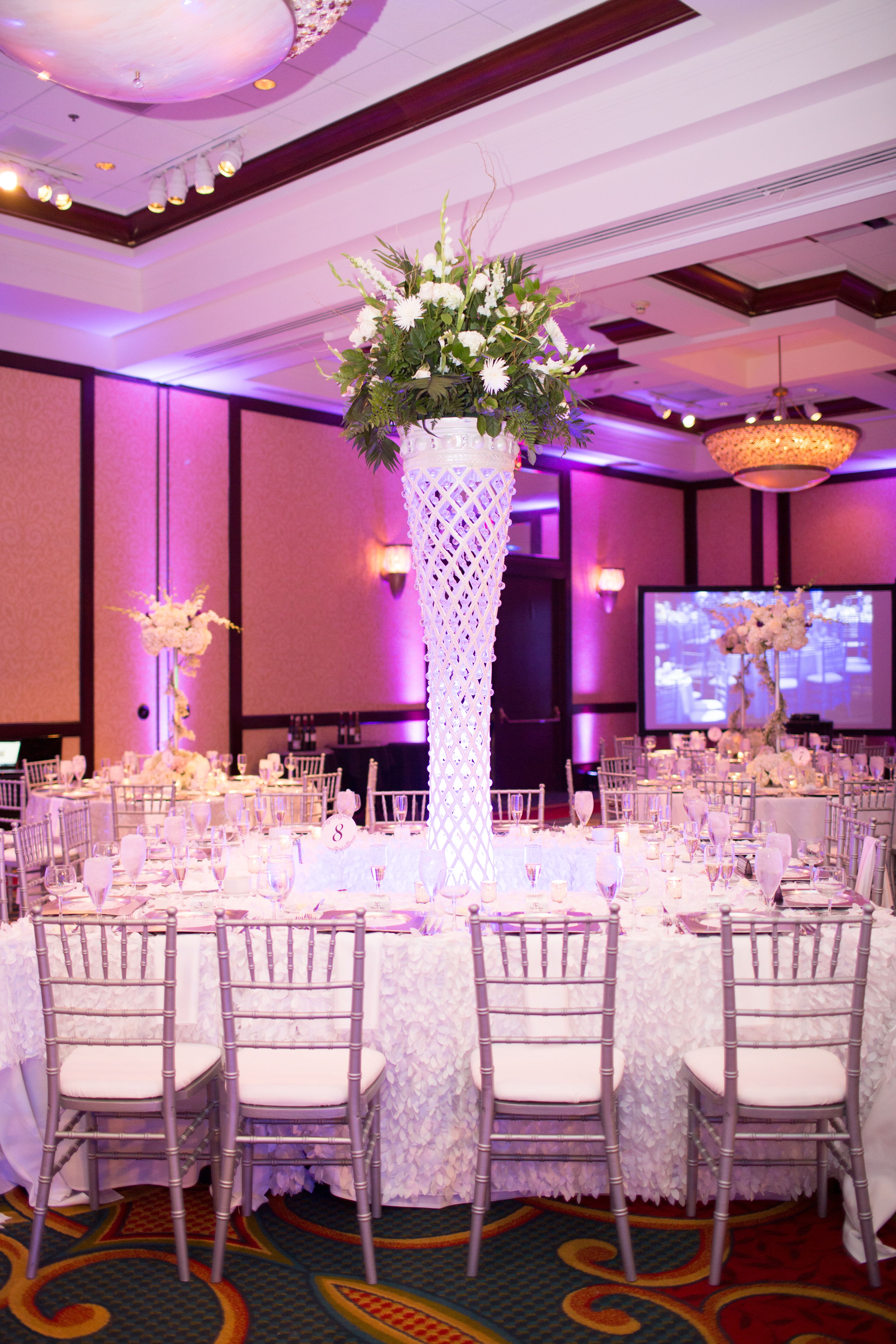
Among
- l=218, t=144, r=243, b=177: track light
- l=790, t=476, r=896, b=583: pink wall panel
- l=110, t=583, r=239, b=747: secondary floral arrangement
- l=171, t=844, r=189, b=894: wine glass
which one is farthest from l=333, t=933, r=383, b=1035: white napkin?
l=790, t=476, r=896, b=583: pink wall panel

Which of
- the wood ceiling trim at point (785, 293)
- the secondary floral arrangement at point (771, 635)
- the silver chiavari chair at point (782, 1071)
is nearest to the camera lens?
the silver chiavari chair at point (782, 1071)

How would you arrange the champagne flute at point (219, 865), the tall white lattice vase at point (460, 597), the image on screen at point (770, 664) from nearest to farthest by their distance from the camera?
the tall white lattice vase at point (460, 597)
the champagne flute at point (219, 865)
the image on screen at point (770, 664)

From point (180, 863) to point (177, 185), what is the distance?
4265 mm

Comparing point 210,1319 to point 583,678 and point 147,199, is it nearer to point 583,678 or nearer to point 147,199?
point 147,199

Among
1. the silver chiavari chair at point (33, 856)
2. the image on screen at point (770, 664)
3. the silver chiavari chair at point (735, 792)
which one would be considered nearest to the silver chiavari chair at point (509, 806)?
the silver chiavari chair at point (735, 792)

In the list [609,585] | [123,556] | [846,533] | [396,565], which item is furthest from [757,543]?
[123,556]

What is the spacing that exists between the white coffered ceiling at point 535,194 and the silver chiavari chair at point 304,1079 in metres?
4.11

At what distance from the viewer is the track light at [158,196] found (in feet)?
20.6

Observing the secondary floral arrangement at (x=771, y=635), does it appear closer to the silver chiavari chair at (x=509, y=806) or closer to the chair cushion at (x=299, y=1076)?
the silver chiavari chair at (x=509, y=806)

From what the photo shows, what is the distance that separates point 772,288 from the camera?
318 inches

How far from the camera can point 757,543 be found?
1320 cm

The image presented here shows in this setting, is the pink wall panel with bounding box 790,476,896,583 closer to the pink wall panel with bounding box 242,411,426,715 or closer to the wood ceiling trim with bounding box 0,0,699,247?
the pink wall panel with bounding box 242,411,426,715

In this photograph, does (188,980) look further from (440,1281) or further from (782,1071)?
(782,1071)

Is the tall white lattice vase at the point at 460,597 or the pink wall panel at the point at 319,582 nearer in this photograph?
the tall white lattice vase at the point at 460,597
